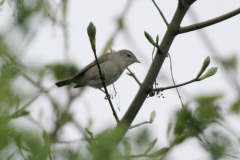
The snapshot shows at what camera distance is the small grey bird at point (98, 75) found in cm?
590

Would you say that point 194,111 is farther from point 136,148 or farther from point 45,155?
point 45,155

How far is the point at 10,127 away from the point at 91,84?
479 cm

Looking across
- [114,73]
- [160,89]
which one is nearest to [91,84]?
[114,73]

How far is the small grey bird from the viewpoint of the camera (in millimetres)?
5898

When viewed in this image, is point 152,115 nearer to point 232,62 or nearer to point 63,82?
point 232,62

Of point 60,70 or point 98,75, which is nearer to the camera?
point 60,70

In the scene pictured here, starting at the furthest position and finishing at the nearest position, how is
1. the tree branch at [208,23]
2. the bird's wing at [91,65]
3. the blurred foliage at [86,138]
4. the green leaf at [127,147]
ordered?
the bird's wing at [91,65], the tree branch at [208,23], the green leaf at [127,147], the blurred foliage at [86,138]

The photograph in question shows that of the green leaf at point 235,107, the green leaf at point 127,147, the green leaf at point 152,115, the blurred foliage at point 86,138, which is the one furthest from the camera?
the green leaf at point 152,115

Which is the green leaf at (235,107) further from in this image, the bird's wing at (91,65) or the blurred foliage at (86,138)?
the bird's wing at (91,65)

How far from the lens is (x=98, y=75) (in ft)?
Result: 19.6

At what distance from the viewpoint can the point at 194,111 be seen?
1.49 m

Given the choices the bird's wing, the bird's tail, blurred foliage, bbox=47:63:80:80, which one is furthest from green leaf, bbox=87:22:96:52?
the bird's wing

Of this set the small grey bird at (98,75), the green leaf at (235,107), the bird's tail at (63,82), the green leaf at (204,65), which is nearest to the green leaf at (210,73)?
the green leaf at (204,65)

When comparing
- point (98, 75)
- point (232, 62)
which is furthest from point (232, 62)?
point (98, 75)
